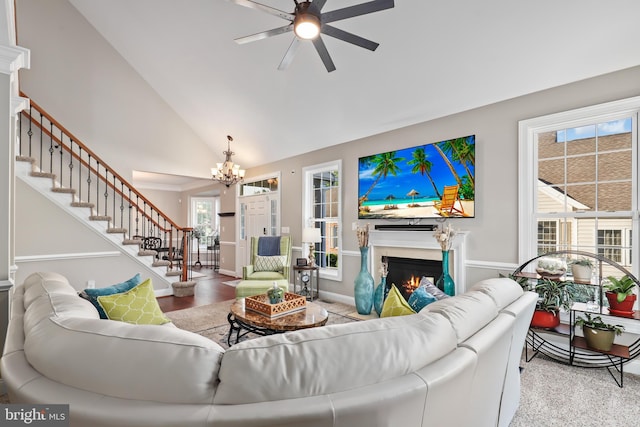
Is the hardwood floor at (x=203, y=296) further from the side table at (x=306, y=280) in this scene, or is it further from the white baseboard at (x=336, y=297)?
the white baseboard at (x=336, y=297)

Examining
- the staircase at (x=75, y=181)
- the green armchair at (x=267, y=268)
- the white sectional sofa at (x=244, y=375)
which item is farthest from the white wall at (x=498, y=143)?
the staircase at (x=75, y=181)

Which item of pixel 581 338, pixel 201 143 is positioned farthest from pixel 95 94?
pixel 581 338

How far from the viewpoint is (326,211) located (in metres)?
5.49

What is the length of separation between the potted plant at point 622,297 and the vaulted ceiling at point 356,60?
1901 mm

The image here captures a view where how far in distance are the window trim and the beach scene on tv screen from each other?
1.43 feet

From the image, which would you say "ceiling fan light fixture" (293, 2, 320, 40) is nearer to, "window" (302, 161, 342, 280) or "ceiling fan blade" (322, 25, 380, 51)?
"ceiling fan blade" (322, 25, 380, 51)

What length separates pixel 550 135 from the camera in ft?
10.5

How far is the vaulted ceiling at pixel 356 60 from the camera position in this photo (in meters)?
2.68

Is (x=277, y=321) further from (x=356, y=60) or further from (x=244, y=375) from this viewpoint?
(x=356, y=60)

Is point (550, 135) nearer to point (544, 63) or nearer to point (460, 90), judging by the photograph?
point (544, 63)

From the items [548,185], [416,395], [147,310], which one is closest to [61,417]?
[416,395]

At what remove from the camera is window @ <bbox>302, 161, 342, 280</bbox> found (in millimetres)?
5184

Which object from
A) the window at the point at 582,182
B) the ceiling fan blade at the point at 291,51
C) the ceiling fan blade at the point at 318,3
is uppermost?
the ceiling fan blade at the point at 318,3

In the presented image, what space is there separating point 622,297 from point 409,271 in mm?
2189
